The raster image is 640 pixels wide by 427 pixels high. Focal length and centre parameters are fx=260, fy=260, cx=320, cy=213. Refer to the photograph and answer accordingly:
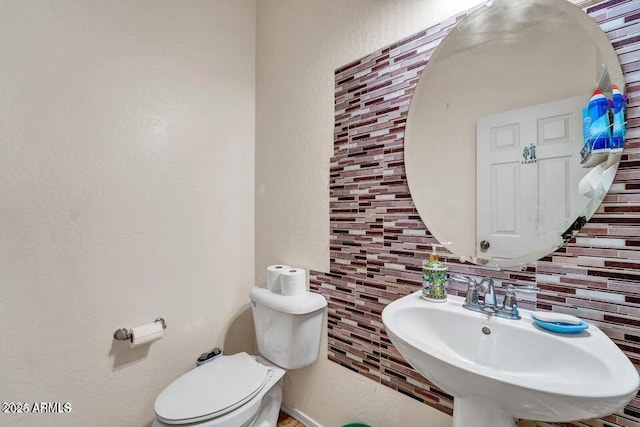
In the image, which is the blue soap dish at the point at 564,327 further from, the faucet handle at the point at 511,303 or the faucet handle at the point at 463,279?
the faucet handle at the point at 463,279

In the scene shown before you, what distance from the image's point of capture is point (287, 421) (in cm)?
140

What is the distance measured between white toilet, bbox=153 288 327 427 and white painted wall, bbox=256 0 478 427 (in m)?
0.16

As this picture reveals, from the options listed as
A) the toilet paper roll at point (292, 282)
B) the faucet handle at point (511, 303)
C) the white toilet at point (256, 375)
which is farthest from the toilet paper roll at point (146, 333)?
the faucet handle at point (511, 303)

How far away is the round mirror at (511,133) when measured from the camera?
72cm

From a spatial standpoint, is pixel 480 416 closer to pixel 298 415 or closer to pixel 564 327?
pixel 564 327

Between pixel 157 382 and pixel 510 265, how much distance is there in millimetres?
1619

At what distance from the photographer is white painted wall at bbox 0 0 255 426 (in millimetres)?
975

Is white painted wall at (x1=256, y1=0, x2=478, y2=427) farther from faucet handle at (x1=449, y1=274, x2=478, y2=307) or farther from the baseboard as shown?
faucet handle at (x1=449, y1=274, x2=478, y2=307)

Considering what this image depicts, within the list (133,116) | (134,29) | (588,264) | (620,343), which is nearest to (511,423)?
(620,343)

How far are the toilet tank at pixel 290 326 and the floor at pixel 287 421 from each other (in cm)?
40

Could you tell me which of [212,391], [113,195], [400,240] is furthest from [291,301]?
[113,195]

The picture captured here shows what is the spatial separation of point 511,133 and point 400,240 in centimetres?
51

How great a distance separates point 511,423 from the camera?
0.62 meters

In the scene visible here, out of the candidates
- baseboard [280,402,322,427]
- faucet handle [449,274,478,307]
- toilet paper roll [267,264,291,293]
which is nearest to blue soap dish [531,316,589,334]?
faucet handle [449,274,478,307]
